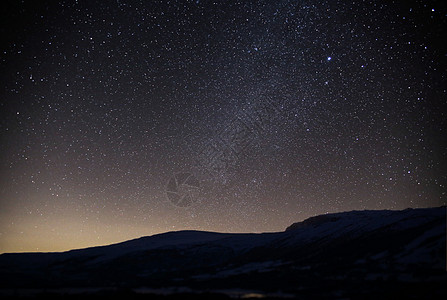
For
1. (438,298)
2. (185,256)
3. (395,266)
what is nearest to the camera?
(438,298)

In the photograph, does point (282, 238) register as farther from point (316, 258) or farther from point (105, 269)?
point (105, 269)

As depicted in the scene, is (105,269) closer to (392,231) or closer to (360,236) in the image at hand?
(360,236)

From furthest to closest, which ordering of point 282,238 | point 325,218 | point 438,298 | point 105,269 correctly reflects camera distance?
point 325,218 < point 282,238 < point 105,269 < point 438,298

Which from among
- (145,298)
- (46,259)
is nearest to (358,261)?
(145,298)

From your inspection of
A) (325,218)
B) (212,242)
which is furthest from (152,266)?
(325,218)

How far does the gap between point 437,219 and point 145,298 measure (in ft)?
96.9

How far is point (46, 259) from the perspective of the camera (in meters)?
35.4

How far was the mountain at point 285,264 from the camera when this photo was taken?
659 inches

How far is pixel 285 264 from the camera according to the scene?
1047 inches

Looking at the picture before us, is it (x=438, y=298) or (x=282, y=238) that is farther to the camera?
(x=282, y=238)

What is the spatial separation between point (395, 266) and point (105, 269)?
1104 inches

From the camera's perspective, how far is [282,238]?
38.3 m

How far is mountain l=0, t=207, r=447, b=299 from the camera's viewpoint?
54.9ft

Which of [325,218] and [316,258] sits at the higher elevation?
[325,218]
